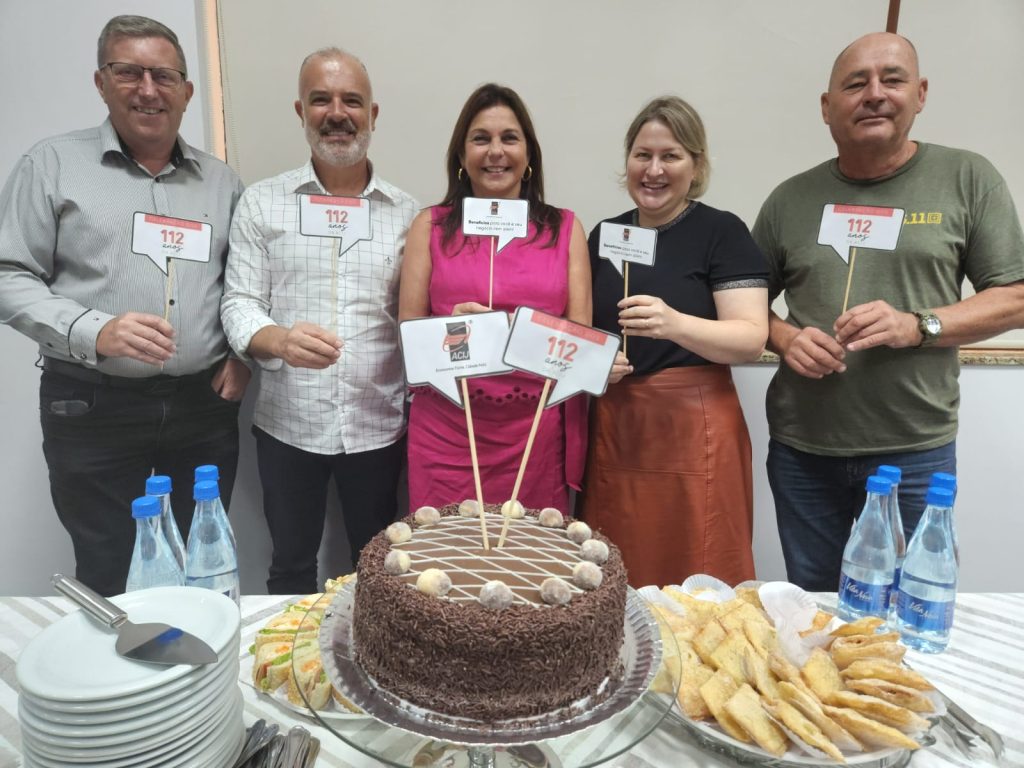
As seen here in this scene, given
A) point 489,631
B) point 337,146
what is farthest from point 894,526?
point 337,146

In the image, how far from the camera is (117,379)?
202 centimetres

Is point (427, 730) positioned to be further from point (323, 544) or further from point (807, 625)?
point (323, 544)

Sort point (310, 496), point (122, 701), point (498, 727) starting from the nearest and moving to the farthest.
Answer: point (122, 701) → point (498, 727) → point (310, 496)

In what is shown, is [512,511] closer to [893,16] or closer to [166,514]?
[166,514]

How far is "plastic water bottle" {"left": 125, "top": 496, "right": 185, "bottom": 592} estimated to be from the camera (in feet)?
4.00

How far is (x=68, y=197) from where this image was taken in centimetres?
194

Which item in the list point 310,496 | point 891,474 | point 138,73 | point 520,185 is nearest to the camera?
point 891,474

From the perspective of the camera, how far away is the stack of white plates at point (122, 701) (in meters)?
0.74

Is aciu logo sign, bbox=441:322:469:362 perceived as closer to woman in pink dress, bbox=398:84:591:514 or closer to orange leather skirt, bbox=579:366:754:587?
woman in pink dress, bbox=398:84:591:514

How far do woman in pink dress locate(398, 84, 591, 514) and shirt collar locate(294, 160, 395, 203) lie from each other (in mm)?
195

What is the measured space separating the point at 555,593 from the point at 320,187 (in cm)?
169

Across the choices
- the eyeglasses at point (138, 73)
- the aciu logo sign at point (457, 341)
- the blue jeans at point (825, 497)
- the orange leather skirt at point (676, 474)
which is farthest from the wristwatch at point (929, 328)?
the eyeglasses at point (138, 73)

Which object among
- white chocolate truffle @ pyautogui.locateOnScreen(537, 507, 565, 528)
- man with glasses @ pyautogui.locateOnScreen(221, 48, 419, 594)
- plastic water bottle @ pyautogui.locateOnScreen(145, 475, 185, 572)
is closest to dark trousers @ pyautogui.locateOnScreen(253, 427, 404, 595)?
man with glasses @ pyautogui.locateOnScreen(221, 48, 419, 594)

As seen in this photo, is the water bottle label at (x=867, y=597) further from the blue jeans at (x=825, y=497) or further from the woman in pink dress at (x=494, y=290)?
the woman in pink dress at (x=494, y=290)
